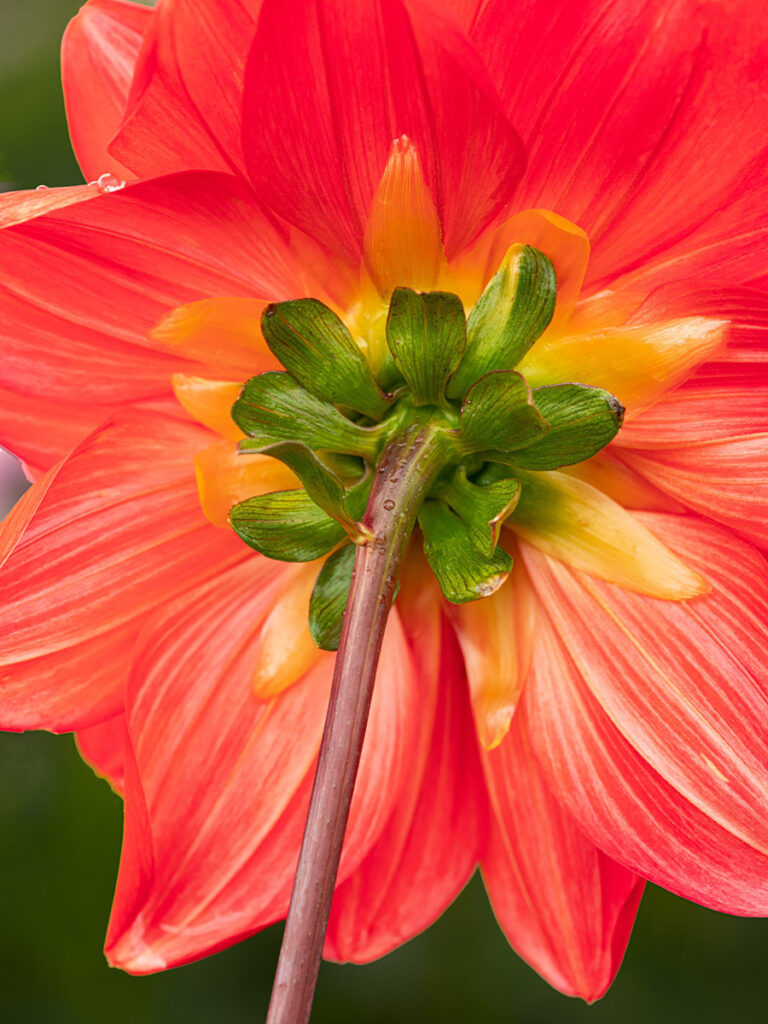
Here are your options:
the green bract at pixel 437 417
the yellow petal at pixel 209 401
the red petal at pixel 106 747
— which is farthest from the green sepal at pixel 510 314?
the red petal at pixel 106 747

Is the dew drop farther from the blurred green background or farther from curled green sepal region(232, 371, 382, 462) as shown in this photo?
the blurred green background

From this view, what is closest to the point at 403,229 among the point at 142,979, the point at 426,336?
the point at 426,336

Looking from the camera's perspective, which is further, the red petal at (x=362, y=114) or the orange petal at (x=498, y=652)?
the orange petal at (x=498, y=652)

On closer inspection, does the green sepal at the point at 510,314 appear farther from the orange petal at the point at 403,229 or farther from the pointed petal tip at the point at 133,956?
the pointed petal tip at the point at 133,956

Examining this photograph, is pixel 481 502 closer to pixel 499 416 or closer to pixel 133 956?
pixel 499 416

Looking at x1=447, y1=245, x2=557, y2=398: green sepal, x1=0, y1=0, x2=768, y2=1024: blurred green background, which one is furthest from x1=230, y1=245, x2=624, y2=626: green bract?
x1=0, y1=0, x2=768, y2=1024: blurred green background

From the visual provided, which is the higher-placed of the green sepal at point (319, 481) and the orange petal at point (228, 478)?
the green sepal at point (319, 481)
